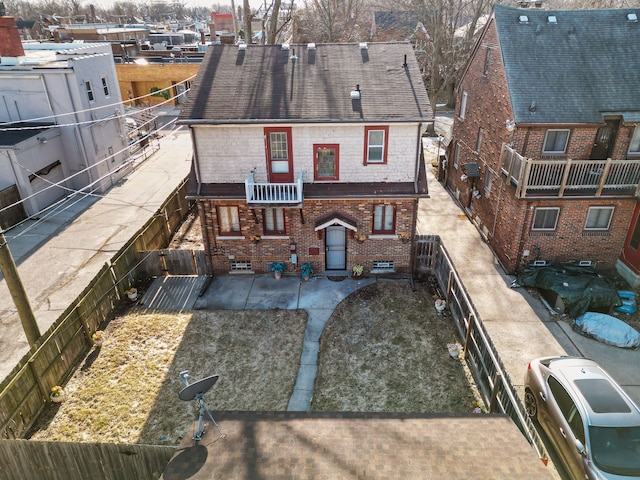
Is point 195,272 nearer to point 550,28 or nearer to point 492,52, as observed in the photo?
point 492,52

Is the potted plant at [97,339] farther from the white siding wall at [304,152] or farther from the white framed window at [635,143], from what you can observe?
the white framed window at [635,143]

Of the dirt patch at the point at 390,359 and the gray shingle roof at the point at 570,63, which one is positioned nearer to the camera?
the dirt patch at the point at 390,359

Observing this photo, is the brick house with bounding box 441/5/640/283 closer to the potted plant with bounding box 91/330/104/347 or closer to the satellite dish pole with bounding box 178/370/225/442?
the satellite dish pole with bounding box 178/370/225/442

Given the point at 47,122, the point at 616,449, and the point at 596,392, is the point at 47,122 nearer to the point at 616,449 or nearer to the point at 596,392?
the point at 596,392

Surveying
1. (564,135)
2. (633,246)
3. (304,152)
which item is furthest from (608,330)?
(304,152)

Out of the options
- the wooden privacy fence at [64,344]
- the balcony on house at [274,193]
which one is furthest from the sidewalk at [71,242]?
the balcony on house at [274,193]

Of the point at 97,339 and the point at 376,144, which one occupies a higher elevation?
the point at 376,144

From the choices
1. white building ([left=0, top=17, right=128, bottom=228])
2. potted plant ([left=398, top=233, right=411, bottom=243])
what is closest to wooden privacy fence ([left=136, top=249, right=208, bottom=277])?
white building ([left=0, top=17, right=128, bottom=228])
